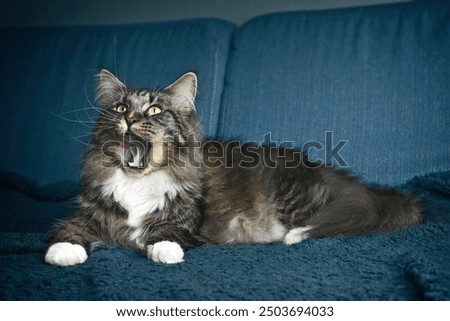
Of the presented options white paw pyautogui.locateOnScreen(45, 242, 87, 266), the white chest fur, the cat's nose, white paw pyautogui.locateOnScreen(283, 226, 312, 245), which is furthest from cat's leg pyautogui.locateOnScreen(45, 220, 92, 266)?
white paw pyautogui.locateOnScreen(283, 226, 312, 245)

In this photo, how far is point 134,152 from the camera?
1388 mm

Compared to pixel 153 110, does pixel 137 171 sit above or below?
below

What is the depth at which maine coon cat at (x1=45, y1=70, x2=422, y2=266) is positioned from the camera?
134cm

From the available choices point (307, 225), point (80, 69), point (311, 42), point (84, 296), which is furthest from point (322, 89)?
point (84, 296)

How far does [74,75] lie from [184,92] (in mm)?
953

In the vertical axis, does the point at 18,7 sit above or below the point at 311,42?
above

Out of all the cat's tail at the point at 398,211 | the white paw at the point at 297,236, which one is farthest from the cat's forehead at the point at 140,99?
the cat's tail at the point at 398,211

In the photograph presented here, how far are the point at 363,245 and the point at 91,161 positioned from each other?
968 millimetres

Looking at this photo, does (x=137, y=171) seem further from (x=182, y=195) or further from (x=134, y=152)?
(x=182, y=195)

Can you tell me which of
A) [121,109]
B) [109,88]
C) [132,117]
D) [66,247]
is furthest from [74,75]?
[66,247]

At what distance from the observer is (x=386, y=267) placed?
98cm

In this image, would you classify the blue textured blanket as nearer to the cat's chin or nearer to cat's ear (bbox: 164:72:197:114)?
the cat's chin

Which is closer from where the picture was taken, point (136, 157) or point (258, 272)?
point (258, 272)
